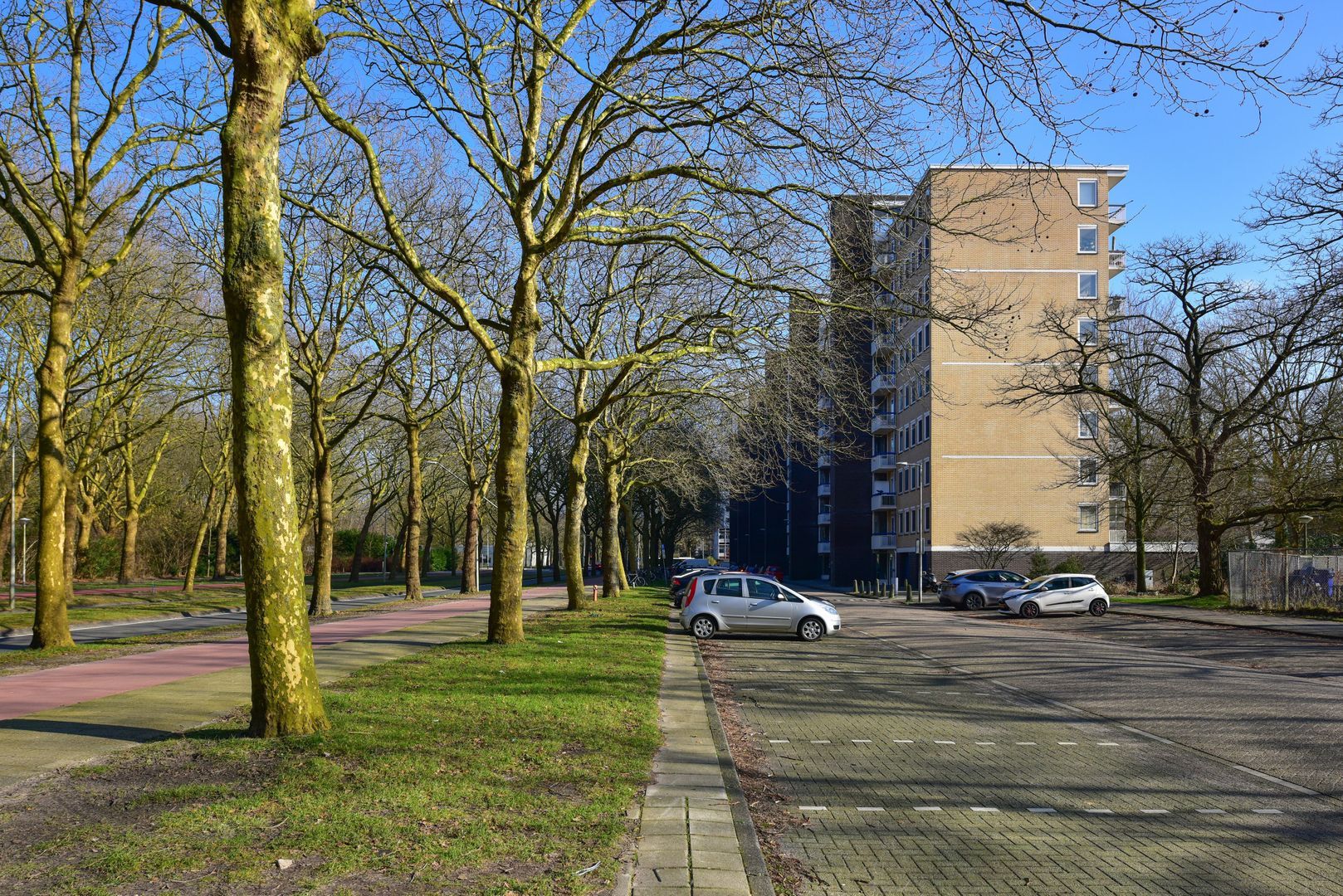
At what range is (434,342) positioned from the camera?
37.5 m

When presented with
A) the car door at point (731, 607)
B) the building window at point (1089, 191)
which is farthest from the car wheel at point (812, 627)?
the building window at point (1089, 191)

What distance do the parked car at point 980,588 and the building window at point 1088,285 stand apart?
1074 inches

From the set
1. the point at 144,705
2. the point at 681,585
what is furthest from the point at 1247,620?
the point at 144,705

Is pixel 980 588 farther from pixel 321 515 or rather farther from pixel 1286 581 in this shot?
pixel 321 515

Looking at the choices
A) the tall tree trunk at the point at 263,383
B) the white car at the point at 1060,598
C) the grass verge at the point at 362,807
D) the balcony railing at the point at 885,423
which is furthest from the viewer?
the balcony railing at the point at 885,423

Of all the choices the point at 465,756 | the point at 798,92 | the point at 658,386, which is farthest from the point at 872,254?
the point at 658,386

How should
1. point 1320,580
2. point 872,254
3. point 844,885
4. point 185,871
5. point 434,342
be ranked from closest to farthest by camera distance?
point 185,871 < point 844,885 < point 872,254 < point 1320,580 < point 434,342

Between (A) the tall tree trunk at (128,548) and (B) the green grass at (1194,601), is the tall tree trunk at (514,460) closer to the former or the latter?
(B) the green grass at (1194,601)

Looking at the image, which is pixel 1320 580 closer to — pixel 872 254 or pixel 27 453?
pixel 872 254

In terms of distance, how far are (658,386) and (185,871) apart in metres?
25.3

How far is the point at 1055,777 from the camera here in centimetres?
889

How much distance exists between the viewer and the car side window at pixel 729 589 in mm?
25562

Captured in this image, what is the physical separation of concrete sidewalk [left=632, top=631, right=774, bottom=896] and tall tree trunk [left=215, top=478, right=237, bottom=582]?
41547 millimetres

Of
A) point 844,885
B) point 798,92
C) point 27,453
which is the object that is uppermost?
point 798,92
